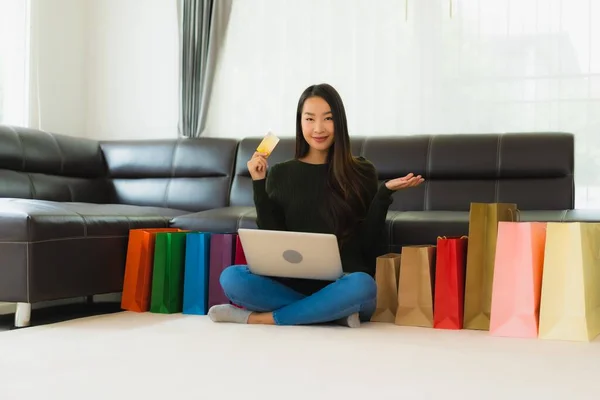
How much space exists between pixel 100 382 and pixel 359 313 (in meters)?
1.17

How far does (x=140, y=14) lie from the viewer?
4.70m

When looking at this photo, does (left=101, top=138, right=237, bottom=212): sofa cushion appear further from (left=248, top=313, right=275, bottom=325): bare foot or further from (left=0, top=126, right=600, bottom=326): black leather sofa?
(left=248, top=313, right=275, bottom=325): bare foot

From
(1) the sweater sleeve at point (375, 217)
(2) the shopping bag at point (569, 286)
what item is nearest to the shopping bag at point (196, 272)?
(1) the sweater sleeve at point (375, 217)

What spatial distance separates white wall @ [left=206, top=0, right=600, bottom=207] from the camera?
3705 mm

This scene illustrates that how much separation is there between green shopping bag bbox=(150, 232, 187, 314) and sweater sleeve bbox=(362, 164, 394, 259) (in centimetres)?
81

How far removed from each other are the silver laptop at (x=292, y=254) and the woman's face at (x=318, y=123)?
1.49ft

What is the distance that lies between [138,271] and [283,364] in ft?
4.25

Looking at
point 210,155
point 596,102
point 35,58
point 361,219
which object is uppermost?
point 35,58

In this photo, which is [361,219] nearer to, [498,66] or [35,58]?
[498,66]

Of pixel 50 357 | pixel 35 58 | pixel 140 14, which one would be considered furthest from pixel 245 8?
pixel 50 357

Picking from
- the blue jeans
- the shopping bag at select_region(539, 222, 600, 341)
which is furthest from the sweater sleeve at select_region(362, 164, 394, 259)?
the shopping bag at select_region(539, 222, 600, 341)

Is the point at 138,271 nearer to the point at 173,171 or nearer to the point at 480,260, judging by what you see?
the point at 173,171

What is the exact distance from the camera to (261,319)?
2678mm

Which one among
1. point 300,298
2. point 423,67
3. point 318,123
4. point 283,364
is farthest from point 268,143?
point 423,67
